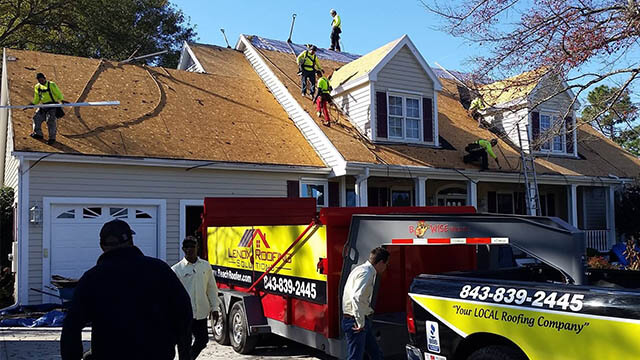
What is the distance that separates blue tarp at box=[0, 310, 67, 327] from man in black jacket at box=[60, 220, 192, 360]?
352 inches

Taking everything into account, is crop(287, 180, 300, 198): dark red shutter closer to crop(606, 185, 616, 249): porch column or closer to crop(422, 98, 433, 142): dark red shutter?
crop(422, 98, 433, 142): dark red shutter

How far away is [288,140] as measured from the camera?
58.0 feet

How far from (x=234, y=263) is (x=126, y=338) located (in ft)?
20.1

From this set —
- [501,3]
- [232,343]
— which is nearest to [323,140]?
[501,3]

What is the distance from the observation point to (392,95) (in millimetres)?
19078

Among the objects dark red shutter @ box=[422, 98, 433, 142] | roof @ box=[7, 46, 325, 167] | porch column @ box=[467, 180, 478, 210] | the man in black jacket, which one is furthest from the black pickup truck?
dark red shutter @ box=[422, 98, 433, 142]

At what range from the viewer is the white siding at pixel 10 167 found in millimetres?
14227

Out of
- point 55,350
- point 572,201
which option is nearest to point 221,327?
point 55,350

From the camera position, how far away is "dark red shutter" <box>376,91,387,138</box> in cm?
1845

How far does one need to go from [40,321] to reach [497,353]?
9.79 metres

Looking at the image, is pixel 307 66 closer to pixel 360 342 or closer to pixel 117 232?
pixel 360 342

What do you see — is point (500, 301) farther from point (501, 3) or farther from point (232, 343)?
point (501, 3)

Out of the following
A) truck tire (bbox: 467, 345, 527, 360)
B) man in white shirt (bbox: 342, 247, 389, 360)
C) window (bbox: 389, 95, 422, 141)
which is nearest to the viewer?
truck tire (bbox: 467, 345, 527, 360)

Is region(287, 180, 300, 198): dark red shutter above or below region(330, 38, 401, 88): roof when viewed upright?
below
